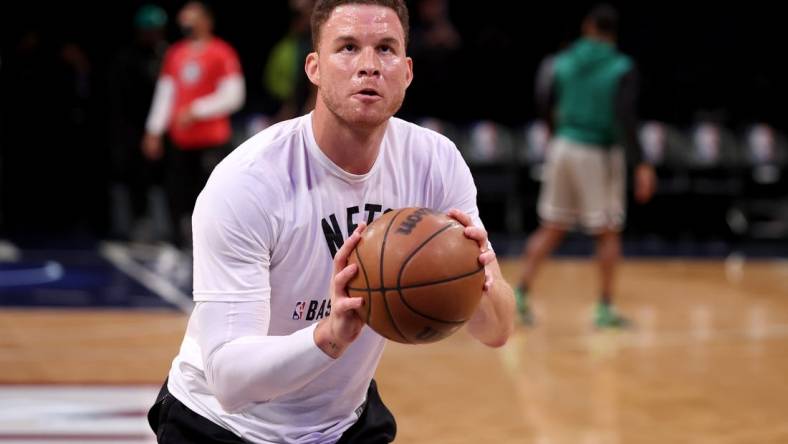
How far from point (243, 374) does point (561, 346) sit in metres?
4.79

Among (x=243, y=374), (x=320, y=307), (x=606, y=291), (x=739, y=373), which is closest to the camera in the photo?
(x=243, y=374)

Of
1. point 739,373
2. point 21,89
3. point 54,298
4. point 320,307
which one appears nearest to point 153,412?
point 320,307

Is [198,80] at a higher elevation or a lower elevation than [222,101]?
higher

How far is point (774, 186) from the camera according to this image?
1329 cm

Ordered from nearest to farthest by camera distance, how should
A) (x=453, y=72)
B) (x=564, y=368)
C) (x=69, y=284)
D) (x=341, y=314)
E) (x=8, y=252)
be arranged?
(x=341, y=314) < (x=564, y=368) < (x=69, y=284) < (x=8, y=252) < (x=453, y=72)

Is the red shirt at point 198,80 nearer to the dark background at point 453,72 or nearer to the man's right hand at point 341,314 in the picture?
the dark background at point 453,72

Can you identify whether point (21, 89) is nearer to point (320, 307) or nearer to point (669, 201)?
point (669, 201)

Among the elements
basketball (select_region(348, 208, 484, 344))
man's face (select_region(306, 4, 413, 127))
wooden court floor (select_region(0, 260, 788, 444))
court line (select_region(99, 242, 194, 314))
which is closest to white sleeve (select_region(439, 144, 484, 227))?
man's face (select_region(306, 4, 413, 127))

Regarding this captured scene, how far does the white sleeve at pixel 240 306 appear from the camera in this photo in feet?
8.21

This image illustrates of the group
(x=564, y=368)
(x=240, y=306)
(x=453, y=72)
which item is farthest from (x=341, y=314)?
(x=453, y=72)

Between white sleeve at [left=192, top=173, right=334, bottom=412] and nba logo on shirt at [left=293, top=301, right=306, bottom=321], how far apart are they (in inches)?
5.0

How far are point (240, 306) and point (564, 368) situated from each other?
4128mm

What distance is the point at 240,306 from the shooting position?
8.52 ft

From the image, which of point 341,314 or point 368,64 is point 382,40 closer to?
point 368,64
